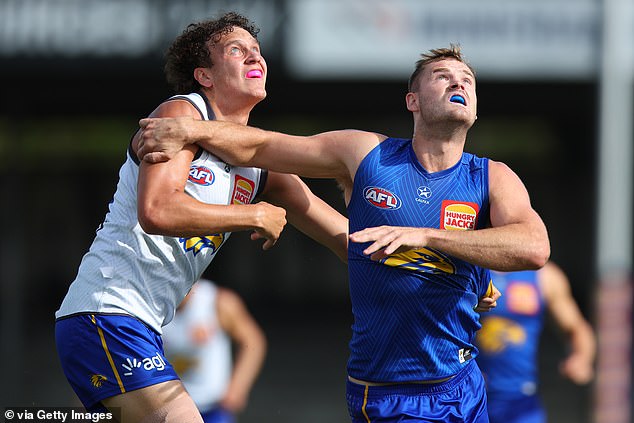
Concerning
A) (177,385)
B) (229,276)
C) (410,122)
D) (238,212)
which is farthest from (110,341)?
(229,276)

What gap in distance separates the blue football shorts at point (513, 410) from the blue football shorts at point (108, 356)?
11.0ft

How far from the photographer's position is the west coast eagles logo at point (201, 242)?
4402 mm

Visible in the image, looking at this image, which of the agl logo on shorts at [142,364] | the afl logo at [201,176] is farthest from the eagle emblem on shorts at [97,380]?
the afl logo at [201,176]

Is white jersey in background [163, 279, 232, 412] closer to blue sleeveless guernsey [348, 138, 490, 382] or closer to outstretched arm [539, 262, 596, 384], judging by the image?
outstretched arm [539, 262, 596, 384]

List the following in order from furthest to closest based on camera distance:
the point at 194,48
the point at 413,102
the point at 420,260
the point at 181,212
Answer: the point at 194,48, the point at 413,102, the point at 420,260, the point at 181,212

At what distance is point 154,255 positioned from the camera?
4.32 meters

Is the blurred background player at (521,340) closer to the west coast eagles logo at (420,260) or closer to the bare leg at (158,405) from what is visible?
the west coast eagles logo at (420,260)

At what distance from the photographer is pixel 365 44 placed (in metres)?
12.7

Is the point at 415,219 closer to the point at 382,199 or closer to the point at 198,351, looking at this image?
the point at 382,199

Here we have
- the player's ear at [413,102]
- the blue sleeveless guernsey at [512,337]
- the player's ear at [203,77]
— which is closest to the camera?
the player's ear at [413,102]

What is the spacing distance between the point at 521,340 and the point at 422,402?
296cm

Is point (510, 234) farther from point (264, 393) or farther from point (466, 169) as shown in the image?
point (264, 393)

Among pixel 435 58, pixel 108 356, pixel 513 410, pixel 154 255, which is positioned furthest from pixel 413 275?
pixel 513 410

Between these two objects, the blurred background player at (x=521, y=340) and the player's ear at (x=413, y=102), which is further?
the blurred background player at (x=521, y=340)
